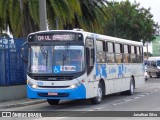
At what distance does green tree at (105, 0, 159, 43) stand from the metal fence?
104 feet

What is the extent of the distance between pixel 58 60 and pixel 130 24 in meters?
37.1

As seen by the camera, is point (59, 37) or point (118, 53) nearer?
point (59, 37)

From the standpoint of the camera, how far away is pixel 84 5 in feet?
110

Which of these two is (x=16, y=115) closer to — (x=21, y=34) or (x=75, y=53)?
(x=75, y=53)

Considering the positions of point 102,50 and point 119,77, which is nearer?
point 102,50

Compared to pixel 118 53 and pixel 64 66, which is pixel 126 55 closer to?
pixel 118 53

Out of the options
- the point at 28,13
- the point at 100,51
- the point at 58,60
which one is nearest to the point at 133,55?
the point at 100,51

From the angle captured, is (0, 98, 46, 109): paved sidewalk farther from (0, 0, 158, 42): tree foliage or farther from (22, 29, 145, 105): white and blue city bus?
(0, 0, 158, 42): tree foliage

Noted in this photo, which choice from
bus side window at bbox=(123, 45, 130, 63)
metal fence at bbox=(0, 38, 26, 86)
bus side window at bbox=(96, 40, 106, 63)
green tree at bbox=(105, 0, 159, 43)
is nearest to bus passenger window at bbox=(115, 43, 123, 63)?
bus side window at bbox=(123, 45, 130, 63)

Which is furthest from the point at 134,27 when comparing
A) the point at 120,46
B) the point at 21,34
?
the point at 120,46

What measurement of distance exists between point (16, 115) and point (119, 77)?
7.83m

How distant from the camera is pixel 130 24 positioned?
174ft

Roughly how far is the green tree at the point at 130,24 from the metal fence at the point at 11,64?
3178 centimetres

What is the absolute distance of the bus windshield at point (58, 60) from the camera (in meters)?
16.9
